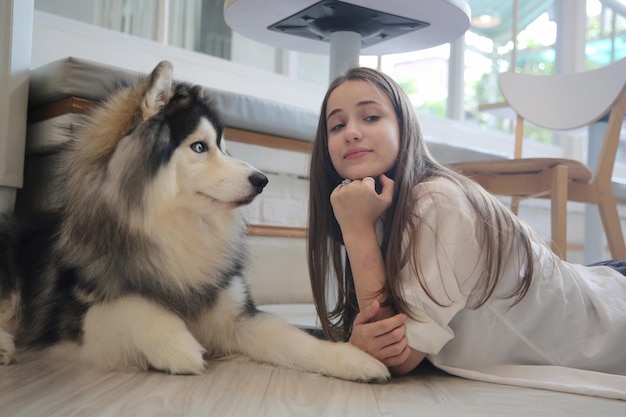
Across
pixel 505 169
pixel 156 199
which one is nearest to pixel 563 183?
pixel 505 169

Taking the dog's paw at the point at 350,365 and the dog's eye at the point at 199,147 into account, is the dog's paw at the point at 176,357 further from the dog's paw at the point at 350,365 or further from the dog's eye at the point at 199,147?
the dog's eye at the point at 199,147

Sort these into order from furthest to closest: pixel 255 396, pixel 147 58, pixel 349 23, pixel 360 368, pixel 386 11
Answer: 1. pixel 147 58
2. pixel 349 23
3. pixel 386 11
4. pixel 360 368
5. pixel 255 396

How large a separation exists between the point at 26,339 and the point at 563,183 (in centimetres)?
186

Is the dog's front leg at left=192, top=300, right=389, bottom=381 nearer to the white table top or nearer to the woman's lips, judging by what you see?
the woman's lips

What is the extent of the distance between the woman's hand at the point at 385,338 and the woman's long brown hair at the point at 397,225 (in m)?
0.04

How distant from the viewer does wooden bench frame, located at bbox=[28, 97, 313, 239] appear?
1786 millimetres

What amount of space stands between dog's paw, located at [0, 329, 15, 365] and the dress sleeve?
849mm

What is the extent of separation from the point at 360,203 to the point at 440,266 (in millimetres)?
217

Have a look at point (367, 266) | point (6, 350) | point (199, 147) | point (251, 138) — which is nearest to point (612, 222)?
point (251, 138)

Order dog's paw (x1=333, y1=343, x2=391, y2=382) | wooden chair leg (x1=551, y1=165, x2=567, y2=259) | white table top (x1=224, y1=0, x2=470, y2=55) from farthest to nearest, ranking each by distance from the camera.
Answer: wooden chair leg (x1=551, y1=165, x2=567, y2=259) < white table top (x1=224, y1=0, x2=470, y2=55) < dog's paw (x1=333, y1=343, x2=391, y2=382)

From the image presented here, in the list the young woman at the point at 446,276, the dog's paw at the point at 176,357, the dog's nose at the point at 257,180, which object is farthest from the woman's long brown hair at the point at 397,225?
the dog's paw at the point at 176,357

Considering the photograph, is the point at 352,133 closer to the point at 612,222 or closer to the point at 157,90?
the point at 157,90

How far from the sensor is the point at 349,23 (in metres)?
1.86

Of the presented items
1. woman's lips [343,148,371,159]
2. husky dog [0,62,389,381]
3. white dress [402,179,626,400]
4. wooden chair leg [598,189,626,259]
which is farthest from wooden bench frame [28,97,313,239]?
wooden chair leg [598,189,626,259]
